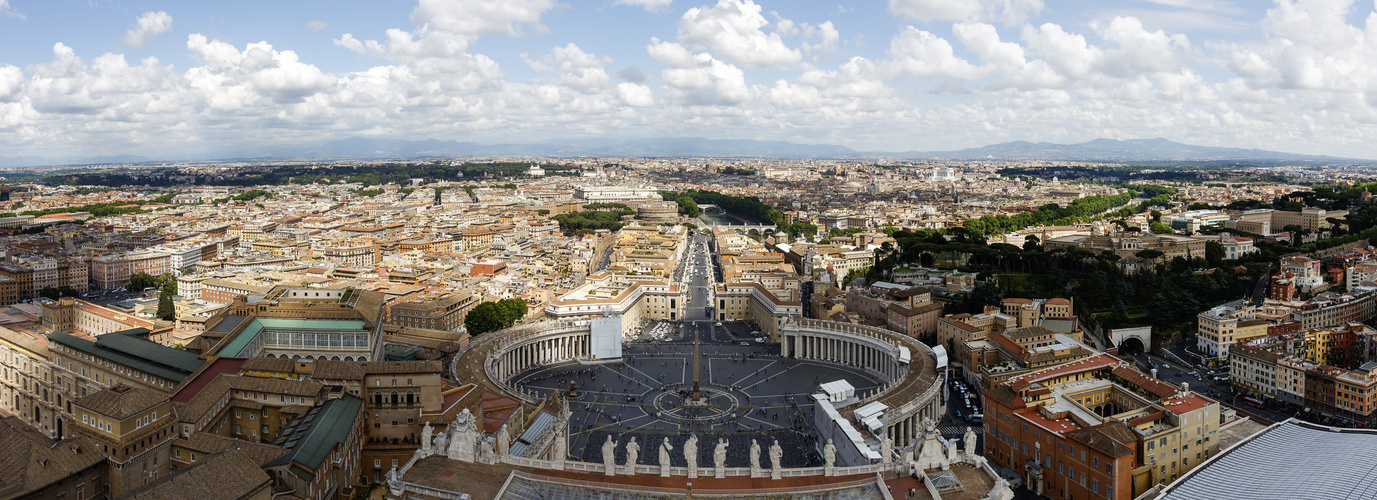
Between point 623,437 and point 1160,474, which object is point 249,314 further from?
point 1160,474

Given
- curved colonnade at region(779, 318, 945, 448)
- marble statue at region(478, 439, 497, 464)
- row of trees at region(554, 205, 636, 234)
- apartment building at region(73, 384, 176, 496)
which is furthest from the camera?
row of trees at region(554, 205, 636, 234)

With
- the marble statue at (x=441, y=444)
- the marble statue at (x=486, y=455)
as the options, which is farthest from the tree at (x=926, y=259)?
the marble statue at (x=441, y=444)

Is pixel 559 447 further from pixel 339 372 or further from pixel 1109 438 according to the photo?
pixel 1109 438

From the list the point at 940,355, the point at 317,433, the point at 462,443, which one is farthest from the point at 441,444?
the point at 940,355

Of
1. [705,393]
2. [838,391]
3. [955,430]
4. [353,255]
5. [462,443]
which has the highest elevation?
[353,255]

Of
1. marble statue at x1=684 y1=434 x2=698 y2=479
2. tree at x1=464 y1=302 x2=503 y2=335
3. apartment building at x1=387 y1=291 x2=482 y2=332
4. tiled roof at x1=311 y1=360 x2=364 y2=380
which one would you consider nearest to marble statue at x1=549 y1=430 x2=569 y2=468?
marble statue at x1=684 y1=434 x2=698 y2=479

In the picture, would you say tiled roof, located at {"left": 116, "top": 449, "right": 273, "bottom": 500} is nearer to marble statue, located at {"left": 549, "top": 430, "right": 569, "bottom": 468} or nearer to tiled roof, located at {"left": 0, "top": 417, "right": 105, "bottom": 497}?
tiled roof, located at {"left": 0, "top": 417, "right": 105, "bottom": 497}

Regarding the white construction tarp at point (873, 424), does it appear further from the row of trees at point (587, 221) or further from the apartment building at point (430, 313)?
the row of trees at point (587, 221)

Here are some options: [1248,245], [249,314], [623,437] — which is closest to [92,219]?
[249,314]
